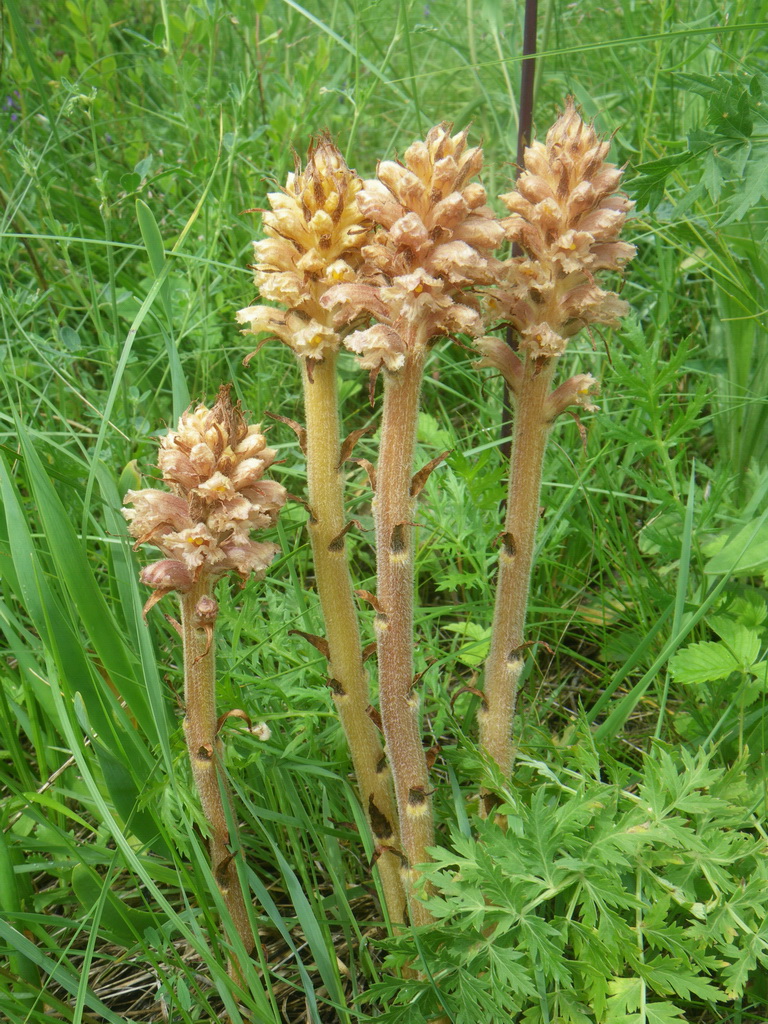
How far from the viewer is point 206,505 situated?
1.53m

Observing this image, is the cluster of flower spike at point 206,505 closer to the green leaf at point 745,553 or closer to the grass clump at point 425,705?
the grass clump at point 425,705

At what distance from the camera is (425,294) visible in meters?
1.44

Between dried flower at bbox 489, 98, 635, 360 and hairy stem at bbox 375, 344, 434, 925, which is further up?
dried flower at bbox 489, 98, 635, 360

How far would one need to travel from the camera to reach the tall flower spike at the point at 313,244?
1516 millimetres

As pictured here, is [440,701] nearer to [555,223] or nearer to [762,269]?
[555,223]

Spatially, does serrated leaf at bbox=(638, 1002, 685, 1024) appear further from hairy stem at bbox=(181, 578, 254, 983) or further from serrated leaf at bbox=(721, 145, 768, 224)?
serrated leaf at bbox=(721, 145, 768, 224)

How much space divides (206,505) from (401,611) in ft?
1.38

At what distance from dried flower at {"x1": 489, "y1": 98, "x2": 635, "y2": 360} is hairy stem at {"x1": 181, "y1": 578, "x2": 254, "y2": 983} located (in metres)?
0.77

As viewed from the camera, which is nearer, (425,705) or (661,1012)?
(661,1012)

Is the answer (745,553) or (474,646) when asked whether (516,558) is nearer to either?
(474,646)

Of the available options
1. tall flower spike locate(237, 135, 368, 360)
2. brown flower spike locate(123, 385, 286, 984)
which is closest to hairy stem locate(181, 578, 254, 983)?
brown flower spike locate(123, 385, 286, 984)

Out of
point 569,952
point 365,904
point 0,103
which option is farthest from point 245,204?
point 569,952

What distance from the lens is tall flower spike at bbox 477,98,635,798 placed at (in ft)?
5.00

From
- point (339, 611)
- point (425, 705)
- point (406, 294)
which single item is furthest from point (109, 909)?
point (406, 294)
